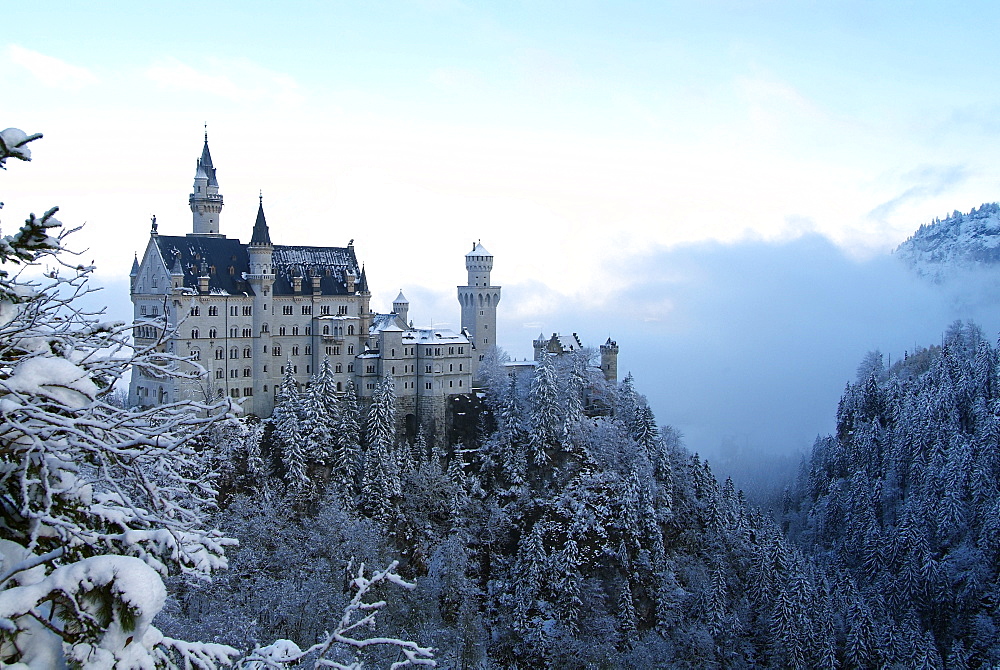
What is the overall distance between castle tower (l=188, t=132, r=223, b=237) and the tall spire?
885 cm

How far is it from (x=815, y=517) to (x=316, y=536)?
90356mm

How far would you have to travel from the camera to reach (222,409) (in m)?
8.03

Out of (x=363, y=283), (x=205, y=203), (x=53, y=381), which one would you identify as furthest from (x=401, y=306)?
(x=53, y=381)

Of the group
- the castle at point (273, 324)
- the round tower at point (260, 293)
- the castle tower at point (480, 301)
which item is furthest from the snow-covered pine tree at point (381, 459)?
the castle tower at point (480, 301)

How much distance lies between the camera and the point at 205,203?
84.1 m

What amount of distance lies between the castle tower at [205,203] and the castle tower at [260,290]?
9345mm

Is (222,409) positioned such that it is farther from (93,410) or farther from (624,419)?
(624,419)

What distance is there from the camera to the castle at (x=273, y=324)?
7381 centimetres

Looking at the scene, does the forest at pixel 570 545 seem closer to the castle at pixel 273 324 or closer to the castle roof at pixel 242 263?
the castle at pixel 273 324

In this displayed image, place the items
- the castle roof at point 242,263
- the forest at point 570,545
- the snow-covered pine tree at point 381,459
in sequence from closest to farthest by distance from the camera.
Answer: the forest at point 570,545
the snow-covered pine tree at point 381,459
the castle roof at point 242,263

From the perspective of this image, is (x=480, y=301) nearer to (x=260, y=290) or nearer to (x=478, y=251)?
(x=478, y=251)

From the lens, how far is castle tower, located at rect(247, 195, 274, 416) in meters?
76.6

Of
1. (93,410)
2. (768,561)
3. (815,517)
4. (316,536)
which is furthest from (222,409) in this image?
(815,517)

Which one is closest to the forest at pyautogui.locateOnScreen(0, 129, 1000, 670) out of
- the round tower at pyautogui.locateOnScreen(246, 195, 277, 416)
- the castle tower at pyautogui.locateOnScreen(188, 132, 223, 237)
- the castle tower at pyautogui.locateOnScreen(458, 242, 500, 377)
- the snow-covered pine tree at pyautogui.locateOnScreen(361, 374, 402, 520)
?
the snow-covered pine tree at pyautogui.locateOnScreen(361, 374, 402, 520)
